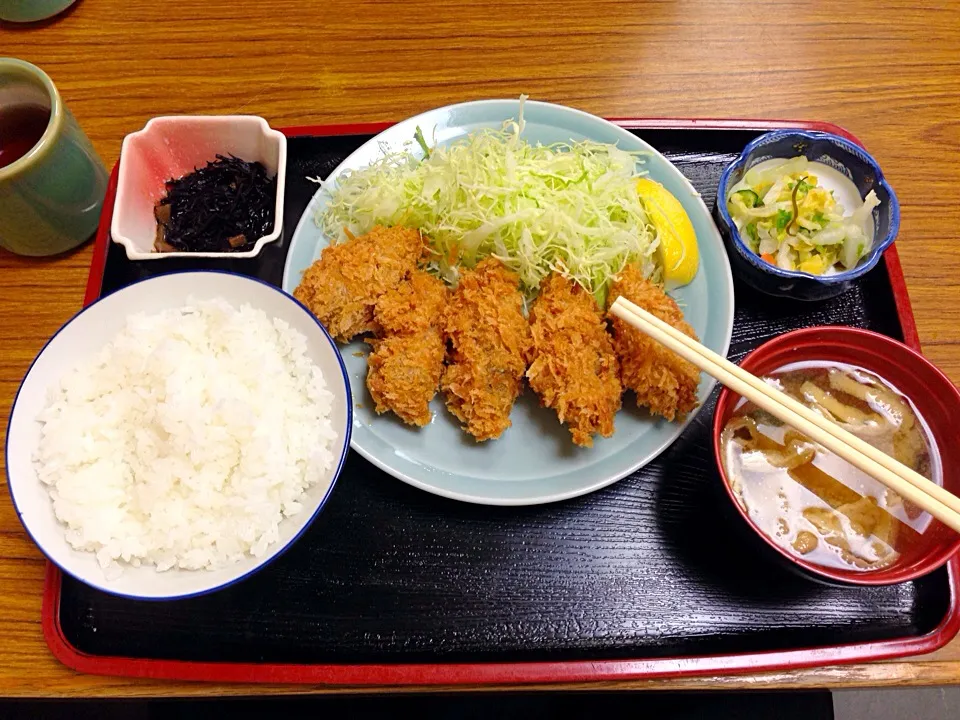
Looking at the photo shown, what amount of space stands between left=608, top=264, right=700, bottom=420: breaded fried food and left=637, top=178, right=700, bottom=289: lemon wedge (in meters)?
0.16

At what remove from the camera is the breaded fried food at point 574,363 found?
1.73 metres

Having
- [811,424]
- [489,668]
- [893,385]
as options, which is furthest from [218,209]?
[893,385]

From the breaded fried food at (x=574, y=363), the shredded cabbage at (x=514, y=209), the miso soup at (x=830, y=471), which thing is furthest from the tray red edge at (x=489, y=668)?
the shredded cabbage at (x=514, y=209)

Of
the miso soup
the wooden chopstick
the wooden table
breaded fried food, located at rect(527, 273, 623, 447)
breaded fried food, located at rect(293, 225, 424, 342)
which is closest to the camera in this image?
the wooden chopstick

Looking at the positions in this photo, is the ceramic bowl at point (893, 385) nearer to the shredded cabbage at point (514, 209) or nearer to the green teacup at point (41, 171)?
the shredded cabbage at point (514, 209)

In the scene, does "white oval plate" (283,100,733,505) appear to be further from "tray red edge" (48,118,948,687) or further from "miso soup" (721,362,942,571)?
"tray red edge" (48,118,948,687)

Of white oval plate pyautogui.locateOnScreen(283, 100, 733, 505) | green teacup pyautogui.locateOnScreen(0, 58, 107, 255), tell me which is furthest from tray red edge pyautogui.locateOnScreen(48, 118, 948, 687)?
green teacup pyautogui.locateOnScreen(0, 58, 107, 255)

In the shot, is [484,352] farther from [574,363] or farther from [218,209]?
[218,209]

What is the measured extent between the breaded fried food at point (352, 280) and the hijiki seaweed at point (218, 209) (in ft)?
0.82

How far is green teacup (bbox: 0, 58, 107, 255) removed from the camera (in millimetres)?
1866

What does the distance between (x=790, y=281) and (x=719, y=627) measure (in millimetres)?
1012

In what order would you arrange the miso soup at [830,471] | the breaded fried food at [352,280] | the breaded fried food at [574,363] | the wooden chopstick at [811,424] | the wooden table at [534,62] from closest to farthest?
the wooden chopstick at [811,424] → the miso soup at [830,471] → the breaded fried food at [574,363] → the breaded fried food at [352,280] → the wooden table at [534,62]

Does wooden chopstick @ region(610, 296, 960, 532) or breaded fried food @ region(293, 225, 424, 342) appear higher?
wooden chopstick @ region(610, 296, 960, 532)

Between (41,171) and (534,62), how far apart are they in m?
1.78
